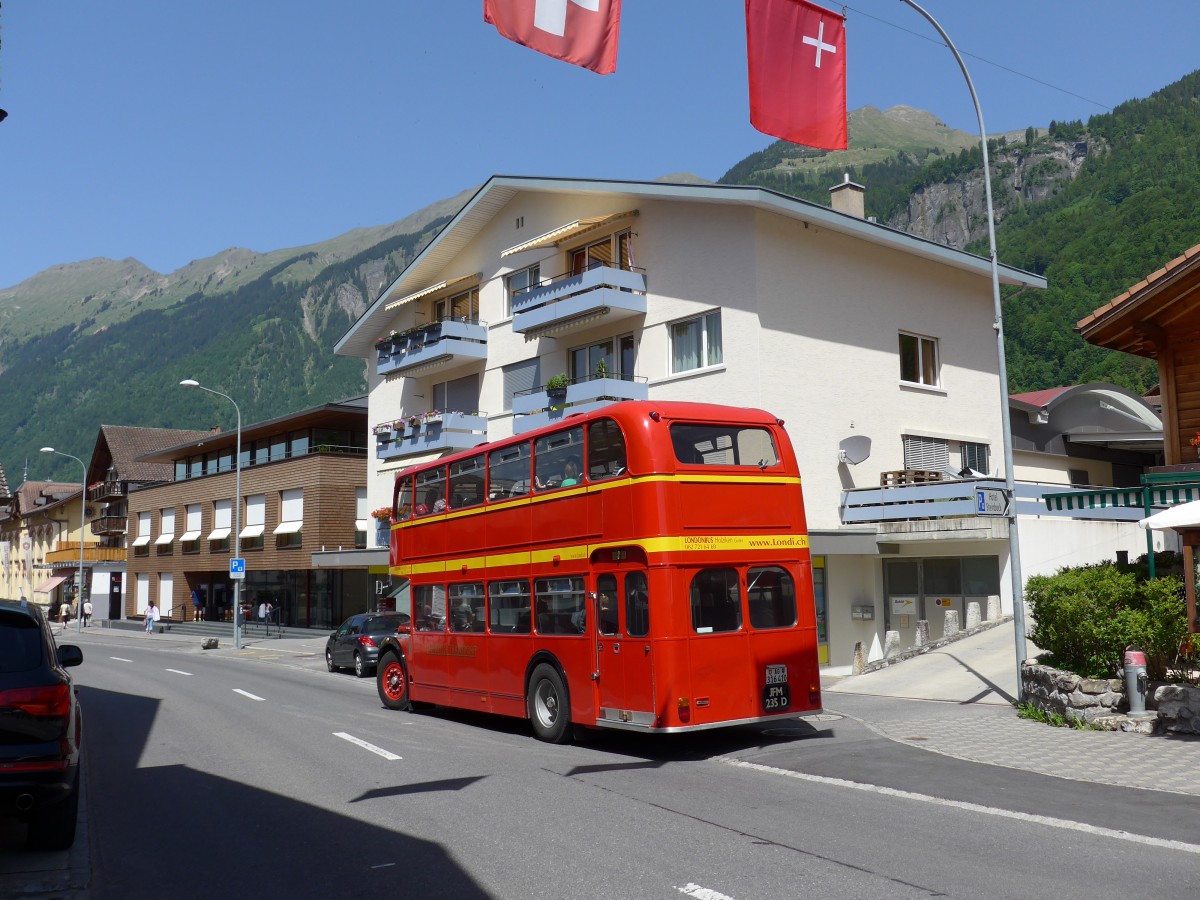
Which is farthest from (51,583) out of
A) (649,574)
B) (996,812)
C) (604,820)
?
(996,812)

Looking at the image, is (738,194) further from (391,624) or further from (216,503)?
(216,503)

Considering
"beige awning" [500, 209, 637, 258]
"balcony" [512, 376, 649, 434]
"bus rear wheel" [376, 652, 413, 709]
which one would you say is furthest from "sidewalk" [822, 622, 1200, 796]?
"beige awning" [500, 209, 637, 258]

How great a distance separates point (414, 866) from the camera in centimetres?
723

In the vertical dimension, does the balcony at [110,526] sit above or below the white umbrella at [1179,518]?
above

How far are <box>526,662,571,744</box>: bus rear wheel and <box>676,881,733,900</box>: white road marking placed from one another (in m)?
7.06

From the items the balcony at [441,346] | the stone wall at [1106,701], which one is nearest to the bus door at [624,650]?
the stone wall at [1106,701]

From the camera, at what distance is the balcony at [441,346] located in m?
33.8

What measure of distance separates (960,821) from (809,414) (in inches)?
713

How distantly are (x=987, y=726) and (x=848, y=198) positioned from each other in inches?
826

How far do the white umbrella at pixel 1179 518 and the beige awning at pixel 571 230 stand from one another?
18093 millimetres

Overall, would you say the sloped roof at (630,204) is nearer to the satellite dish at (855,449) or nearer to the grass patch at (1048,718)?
the satellite dish at (855,449)

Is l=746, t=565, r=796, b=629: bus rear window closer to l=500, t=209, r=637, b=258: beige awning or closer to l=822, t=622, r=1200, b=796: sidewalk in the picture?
l=822, t=622, r=1200, b=796: sidewalk

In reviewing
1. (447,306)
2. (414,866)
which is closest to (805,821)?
(414,866)

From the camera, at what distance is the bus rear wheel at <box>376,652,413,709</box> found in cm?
1819
